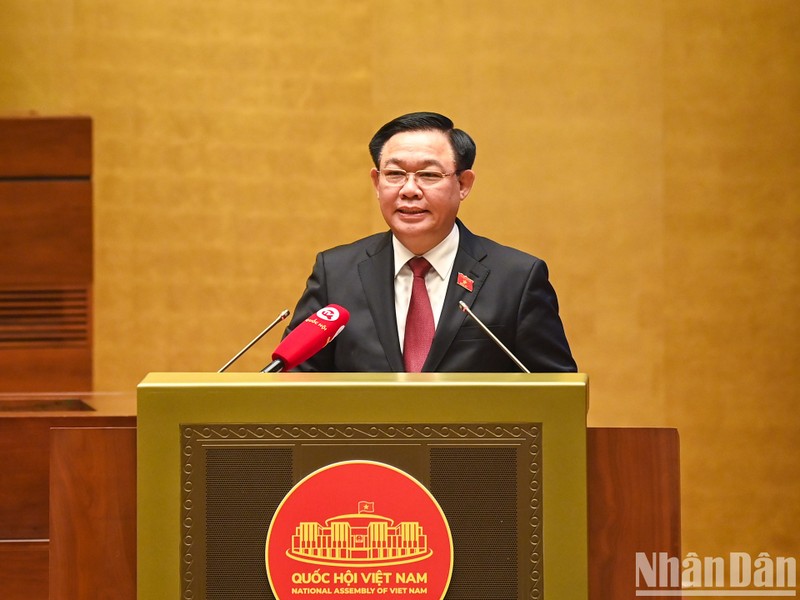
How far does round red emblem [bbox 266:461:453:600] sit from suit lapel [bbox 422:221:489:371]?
0.61 meters

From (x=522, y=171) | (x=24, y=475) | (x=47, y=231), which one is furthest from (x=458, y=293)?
(x=47, y=231)

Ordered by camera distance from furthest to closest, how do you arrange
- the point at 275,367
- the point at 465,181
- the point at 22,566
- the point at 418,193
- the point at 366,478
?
the point at 22,566
the point at 465,181
the point at 418,193
the point at 275,367
the point at 366,478

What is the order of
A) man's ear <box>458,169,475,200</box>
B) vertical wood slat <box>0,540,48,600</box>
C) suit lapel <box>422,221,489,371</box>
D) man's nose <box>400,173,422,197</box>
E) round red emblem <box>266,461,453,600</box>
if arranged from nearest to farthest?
round red emblem <box>266,461,453,600</box> → suit lapel <box>422,221,489,371</box> → man's nose <box>400,173,422,197</box> → man's ear <box>458,169,475,200</box> → vertical wood slat <box>0,540,48,600</box>

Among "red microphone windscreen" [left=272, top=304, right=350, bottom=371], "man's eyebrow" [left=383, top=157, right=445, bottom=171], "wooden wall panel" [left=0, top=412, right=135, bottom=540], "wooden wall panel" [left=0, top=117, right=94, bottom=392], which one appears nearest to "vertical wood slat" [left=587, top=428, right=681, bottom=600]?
"red microphone windscreen" [left=272, top=304, right=350, bottom=371]

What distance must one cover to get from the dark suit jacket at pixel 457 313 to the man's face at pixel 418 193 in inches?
2.4

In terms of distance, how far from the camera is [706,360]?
402 centimetres

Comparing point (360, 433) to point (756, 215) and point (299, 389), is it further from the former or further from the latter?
point (756, 215)

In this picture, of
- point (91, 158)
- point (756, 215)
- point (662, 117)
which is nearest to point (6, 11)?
point (91, 158)

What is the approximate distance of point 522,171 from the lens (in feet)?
13.3

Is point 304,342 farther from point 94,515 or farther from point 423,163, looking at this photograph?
point 423,163

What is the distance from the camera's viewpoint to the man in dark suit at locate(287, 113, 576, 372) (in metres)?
2.18

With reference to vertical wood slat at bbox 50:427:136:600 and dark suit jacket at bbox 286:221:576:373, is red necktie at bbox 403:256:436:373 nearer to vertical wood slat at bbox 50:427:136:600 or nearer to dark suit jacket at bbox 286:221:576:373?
dark suit jacket at bbox 286:221:576:373

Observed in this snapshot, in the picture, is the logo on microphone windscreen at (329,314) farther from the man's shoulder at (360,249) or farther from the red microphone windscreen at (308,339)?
the man's shoulder at (360,249)

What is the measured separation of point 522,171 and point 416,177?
177cm
